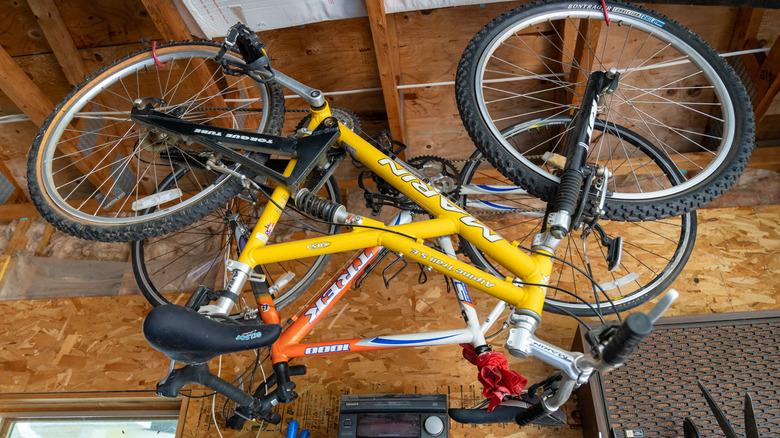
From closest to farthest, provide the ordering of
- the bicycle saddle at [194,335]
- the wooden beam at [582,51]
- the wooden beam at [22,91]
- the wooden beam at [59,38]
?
the bicycle saddle at [194,335], the wooden beam at [582,51], the wooden beam at [22,91], the wooden beam at [59,38]

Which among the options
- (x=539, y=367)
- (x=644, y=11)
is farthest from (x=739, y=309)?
(x=644, y=11)

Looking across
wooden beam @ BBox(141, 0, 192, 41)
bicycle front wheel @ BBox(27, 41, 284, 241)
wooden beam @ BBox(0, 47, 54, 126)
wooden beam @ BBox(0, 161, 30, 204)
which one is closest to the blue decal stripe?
bicycle front wheel @ BBox(27, 41, 284, 241)

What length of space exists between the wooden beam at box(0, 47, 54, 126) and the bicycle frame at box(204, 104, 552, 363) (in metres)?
1.29

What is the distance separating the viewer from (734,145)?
165 centimetres

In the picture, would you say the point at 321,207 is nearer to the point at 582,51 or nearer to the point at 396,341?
the point at 396,341

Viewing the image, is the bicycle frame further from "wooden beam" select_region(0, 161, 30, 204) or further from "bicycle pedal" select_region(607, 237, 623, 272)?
"wooden beam" select_region(0, 161, 30, 204)

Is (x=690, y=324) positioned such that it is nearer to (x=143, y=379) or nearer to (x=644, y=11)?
(x=644, y=11)

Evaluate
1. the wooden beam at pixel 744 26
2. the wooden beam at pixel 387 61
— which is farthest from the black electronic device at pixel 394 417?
the wooden beam at pixel 744 26

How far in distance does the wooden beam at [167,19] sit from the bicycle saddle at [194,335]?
1161mm

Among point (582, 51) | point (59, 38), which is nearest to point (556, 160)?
point (582, 51)

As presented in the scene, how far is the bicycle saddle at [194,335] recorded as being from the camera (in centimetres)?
136

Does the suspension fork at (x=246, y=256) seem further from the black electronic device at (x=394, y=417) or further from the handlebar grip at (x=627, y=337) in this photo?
the handlebar grip at (x=627, y=337)

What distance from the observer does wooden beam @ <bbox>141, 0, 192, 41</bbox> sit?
2021 mm

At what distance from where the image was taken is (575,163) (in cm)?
152
